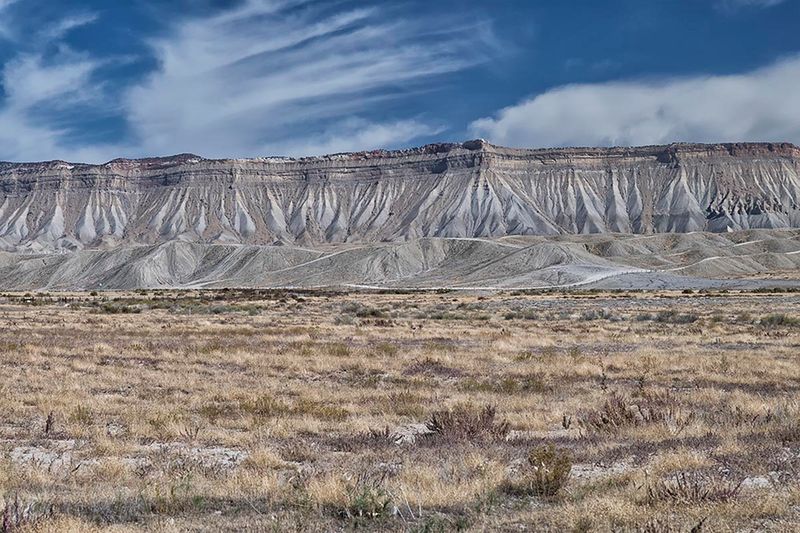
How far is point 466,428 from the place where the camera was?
1096 centimetres

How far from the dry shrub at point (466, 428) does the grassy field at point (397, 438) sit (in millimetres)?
35

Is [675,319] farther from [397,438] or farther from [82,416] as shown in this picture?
[82,416]

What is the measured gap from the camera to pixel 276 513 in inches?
277

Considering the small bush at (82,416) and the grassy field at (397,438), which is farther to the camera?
the small bush at (82,416)

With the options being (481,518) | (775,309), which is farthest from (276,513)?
(775,309)

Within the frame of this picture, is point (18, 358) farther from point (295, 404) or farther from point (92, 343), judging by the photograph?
point (295, 404)

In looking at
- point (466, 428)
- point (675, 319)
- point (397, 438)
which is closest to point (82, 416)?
point (397, 438)

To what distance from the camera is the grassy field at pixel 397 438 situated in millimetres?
6914

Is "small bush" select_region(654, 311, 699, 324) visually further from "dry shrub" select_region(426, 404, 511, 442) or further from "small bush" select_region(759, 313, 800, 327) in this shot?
"dry shrub" select_region(426, 404, 511, 442)

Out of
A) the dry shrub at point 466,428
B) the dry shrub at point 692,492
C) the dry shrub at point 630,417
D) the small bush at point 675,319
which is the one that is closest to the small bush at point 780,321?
the small bush at point 675,319

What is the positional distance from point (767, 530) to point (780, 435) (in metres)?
4.52

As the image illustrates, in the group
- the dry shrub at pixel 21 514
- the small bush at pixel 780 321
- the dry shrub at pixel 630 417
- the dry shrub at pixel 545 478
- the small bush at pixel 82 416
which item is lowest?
the small bush at pixel 780 321

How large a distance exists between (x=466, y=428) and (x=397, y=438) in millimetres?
1007

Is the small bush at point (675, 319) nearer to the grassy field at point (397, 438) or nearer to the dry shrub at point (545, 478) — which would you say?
the grassy field at point (397, 438)
